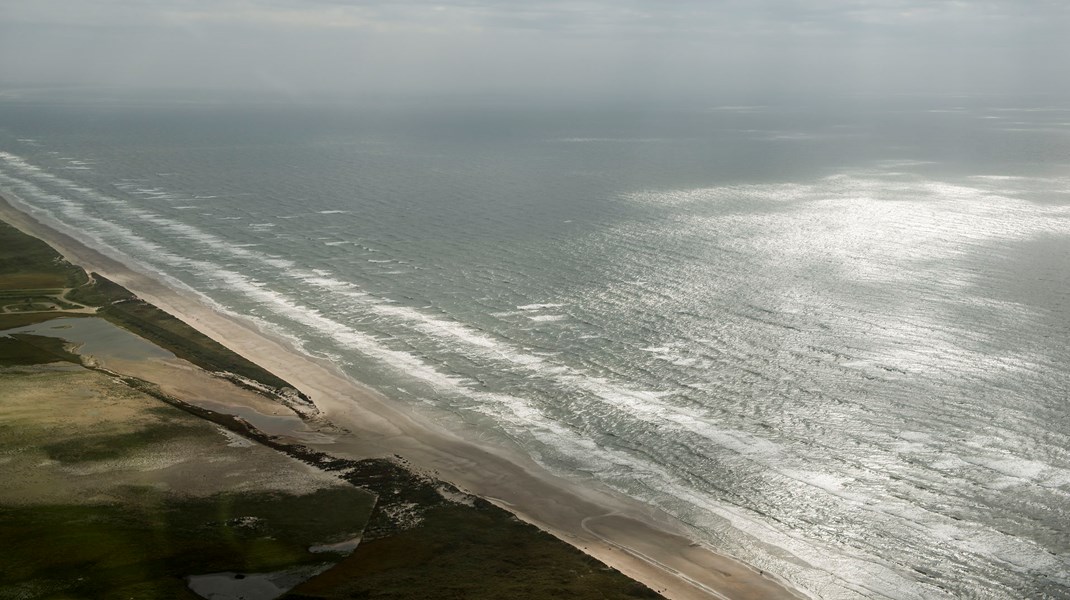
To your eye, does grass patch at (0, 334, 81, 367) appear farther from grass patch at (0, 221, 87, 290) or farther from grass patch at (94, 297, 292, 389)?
grass patch at (0, 221, 87, 290)

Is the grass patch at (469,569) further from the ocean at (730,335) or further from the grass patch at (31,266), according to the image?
the grass patch at (31,266)

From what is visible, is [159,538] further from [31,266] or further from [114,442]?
[31,266]

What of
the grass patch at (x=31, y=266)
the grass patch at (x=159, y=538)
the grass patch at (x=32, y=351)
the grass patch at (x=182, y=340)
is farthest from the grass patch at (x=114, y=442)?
the grass patch at (x=31, y=266)

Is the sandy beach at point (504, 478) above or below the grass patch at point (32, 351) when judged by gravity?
above

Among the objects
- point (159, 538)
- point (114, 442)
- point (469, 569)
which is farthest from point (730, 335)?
point (159, 538)

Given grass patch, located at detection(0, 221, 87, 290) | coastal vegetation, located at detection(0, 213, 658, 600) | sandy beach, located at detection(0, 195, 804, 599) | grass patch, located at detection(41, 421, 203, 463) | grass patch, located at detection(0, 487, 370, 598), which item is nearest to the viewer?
grass patch, located at detection(0, 487, 370, 598)

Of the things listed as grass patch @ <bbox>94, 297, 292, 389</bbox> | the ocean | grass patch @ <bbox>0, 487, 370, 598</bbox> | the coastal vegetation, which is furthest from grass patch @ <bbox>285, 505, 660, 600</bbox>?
grass patch @ <bbox>94, 297, 292, 389</bbox>
